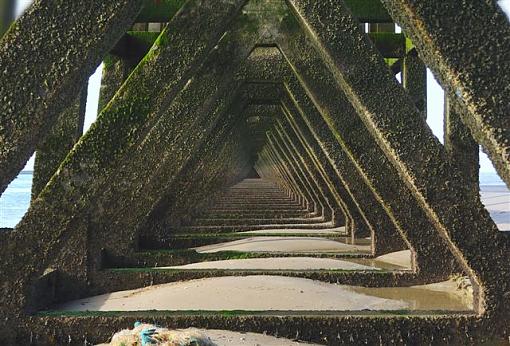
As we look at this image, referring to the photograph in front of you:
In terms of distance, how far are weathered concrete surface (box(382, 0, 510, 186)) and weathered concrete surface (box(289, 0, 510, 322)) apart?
31.3 inches

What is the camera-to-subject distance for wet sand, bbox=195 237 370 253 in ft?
22.4

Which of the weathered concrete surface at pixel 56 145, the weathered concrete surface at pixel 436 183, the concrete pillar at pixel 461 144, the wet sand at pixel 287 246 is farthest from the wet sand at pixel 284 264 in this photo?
the weathered concrete surface at pixel 436 183

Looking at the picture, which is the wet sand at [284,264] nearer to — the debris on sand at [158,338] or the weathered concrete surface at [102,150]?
the weathered concrete surface at [102,150]

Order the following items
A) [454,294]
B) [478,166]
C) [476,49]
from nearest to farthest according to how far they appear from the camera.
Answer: [476,49] < [454,294] < [478,166]

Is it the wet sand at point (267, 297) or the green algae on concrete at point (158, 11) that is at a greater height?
the green algae on concrete at point (158, 11)

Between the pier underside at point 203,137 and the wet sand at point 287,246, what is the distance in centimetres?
9

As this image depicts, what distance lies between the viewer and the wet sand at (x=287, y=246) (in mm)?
6839

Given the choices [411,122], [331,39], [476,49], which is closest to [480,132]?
[476,49]

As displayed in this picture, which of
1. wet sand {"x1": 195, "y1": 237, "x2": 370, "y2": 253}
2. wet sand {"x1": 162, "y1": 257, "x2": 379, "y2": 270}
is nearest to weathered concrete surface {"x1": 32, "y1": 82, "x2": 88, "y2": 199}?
wet sand {"x1": 162, "y1": 257, "x2": 379, "y2": 270}

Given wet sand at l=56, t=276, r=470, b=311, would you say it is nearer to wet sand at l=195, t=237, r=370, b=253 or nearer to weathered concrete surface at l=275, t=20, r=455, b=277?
weathered concrete surface at l=275, t=20, r=455, b=277

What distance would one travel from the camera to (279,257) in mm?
5758

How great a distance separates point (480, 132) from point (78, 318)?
8.54 feet

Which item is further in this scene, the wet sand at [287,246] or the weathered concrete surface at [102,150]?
the wet sand at [287,246]

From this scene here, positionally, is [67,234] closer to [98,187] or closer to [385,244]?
[98,187]
